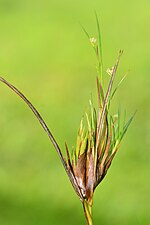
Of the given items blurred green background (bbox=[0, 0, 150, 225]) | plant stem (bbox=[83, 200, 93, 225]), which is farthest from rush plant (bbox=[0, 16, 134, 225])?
blurred green background (bbox=[0, 0, 150, 225])

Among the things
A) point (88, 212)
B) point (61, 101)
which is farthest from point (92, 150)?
point (61, 101)

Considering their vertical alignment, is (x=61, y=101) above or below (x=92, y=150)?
above

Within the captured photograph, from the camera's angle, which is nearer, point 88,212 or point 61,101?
point 88,212

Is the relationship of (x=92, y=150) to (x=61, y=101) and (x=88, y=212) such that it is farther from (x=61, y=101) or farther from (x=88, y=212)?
(x=61, y=101)

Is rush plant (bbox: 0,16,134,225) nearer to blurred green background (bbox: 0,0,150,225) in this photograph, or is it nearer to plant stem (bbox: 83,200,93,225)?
plant stem (bbox: 83,200,93,225)

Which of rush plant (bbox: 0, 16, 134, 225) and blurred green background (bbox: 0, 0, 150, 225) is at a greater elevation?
blurred green background (bbox: 0, 0, 150, 225)

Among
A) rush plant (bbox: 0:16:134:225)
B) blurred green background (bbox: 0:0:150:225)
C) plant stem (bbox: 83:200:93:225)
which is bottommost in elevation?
plant stem (bbox: 83:200:93:225)

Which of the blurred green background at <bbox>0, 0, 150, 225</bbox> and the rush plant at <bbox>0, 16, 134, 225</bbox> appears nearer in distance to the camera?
A: the rush plant at <bbox>0, 16, 134, 225</bbox>

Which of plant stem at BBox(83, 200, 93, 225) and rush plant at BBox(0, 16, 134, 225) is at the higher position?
rush plant at BBox(0, 16, 134, 225)

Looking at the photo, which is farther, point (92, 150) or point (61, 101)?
point (61, 101)
